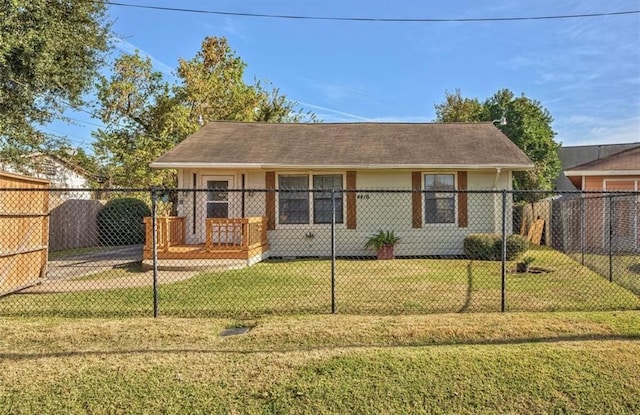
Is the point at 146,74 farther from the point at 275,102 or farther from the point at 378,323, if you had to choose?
the point at 378,323

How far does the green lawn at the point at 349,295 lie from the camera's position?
5680 millimetres

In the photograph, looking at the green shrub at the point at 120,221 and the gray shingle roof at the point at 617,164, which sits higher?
the gray shingle roof at the point at 617,164

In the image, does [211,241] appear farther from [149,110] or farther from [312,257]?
[149,110]

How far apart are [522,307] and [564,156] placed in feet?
104

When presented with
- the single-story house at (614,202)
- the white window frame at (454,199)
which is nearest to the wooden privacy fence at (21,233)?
the white window frame at (454,199)

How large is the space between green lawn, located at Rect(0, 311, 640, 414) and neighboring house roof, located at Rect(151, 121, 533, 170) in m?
6.78

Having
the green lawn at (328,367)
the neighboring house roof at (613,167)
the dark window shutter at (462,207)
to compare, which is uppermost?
the neighboring house roof at (613,167)

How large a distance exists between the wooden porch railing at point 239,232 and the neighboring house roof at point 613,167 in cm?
1035

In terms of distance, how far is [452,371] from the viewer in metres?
3.61

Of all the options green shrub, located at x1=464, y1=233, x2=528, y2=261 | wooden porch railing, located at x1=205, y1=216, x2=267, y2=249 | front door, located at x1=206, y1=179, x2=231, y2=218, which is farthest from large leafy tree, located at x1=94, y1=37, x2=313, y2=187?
green shrub, located at x1=464, y1=233, x2=528, y2=261

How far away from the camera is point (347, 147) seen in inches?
498

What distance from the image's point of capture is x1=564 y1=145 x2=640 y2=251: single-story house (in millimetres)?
11961

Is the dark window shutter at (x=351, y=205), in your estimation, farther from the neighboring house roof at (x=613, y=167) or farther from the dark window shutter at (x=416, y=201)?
the neighboring house roof at (x=613, y=167)

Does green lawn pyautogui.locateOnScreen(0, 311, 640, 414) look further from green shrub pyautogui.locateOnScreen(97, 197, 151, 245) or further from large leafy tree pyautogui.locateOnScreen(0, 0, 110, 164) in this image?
green shrub pyautogui.locateOnScreen(97, 197, 151, 245)
